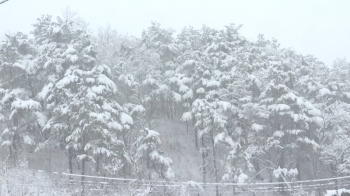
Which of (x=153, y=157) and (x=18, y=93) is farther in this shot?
(x=18, y=93)

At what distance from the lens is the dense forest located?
24469mm

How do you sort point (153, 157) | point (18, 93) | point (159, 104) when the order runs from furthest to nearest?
point (159, 104) < point (18, 93) < point (153, 157)

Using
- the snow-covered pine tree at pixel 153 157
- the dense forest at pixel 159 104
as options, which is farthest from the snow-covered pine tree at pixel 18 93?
the snow-covered pine tree at pixel 153 157

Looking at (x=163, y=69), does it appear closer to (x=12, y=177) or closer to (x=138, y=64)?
(x=138, y=64)

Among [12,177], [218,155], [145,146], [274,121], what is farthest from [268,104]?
[12,177]

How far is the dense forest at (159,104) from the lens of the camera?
24469 mm

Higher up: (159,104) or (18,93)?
(159,104)

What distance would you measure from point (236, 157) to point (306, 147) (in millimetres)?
6223

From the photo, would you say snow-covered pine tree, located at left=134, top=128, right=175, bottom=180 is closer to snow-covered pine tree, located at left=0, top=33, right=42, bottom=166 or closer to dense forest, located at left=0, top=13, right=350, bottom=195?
dense forest, located at left=0, top=13, right=350, bottom=195

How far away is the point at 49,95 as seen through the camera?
26.0m

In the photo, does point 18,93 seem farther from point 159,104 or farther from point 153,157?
point 159,104

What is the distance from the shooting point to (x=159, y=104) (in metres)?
36.8

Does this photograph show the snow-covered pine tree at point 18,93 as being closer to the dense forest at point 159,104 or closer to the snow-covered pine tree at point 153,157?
the dense forest at point 159,104

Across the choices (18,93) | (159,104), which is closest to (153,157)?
(18,93)
